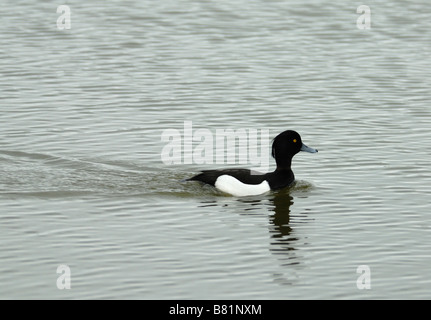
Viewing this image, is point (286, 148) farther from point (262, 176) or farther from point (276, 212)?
point (276, 212)

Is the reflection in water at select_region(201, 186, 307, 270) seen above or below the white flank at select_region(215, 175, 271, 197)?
below

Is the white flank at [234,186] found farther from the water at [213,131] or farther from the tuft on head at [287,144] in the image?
the tuft on head at [287,144]

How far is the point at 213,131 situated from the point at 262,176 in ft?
9.05

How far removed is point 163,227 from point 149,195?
1.77 m

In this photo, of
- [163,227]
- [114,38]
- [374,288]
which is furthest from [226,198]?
[114,38]

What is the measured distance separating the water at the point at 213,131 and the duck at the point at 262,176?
0.17 meters

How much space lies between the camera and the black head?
15633 mm

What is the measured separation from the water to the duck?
17 centimetres

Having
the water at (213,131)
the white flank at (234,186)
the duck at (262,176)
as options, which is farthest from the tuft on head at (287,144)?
the white flank at (234,186)

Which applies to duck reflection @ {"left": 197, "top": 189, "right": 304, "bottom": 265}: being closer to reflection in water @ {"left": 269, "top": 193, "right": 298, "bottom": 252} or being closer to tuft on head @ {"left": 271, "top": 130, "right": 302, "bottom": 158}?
reflection in water @ {"left": 269, "top": 193, "right": 298, "bottom": 252}

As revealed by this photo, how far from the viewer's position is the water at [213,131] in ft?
37.7

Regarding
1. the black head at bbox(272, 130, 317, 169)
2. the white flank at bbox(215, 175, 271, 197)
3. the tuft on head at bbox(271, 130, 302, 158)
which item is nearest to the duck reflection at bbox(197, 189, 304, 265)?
the white flank at bbox(215, 175, 271, 197)

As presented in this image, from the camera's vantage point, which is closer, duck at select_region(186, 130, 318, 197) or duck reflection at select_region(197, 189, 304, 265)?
duck reflection at select_region(197, 189, 304, 265)

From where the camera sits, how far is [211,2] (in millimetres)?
28859
